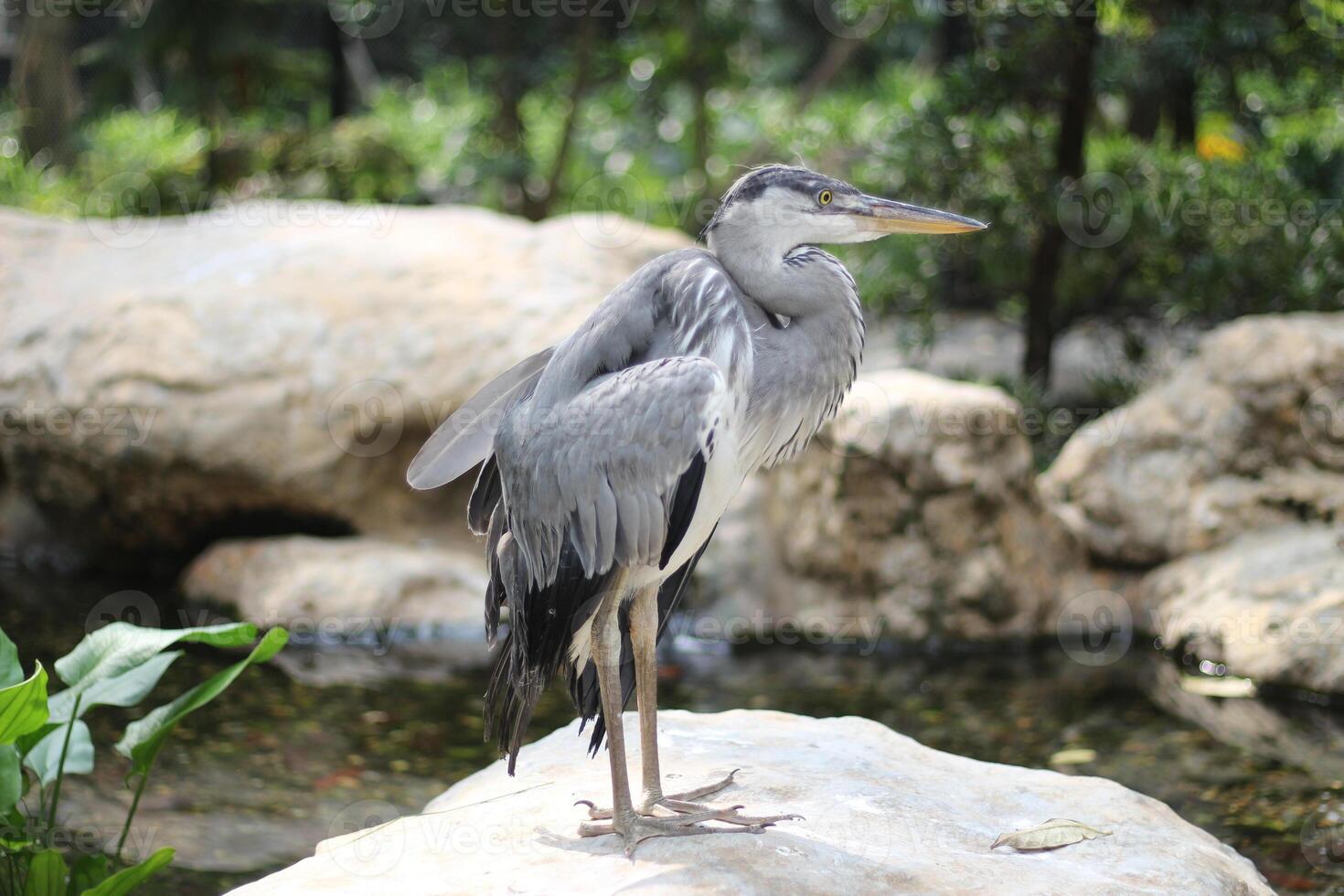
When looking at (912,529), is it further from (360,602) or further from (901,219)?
(901,219)

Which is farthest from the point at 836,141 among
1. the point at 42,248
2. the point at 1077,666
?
the point at 42,248

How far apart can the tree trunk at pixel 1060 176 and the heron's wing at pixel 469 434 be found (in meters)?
5.25

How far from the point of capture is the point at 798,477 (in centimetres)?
676

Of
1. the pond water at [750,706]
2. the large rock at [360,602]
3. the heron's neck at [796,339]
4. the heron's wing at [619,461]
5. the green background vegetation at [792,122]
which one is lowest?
the pond water at [750,706]

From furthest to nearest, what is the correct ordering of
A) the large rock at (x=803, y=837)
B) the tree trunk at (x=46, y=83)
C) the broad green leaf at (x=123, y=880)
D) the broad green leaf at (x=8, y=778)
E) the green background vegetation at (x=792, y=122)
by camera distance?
A: the tree trunk at (x=46, y=83) < the green background vegetation at (x=792, y=122) < the broad green leaf at (x=8, y=778) < the broad green leaf at (x=123, y=880) < the large rock at (x=803, y=837)

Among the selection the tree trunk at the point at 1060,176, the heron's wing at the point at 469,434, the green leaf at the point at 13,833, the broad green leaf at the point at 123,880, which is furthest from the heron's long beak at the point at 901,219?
the tree trunk at the point at 1060,176

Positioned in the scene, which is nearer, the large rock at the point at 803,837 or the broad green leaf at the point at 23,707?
the large rock at the point at 803,837

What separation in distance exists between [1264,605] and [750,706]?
2297 millimetres

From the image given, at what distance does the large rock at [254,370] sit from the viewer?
6.80 meters

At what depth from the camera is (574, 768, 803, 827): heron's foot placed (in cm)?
318

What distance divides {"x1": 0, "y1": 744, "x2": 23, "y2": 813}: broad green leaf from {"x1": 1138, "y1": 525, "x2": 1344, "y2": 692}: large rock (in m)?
4.76

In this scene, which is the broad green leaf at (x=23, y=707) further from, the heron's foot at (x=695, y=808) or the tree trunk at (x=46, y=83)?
the tree trunk at (x=46, y=83)

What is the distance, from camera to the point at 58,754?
389 cm

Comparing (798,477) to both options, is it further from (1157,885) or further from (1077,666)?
(1157,885)
